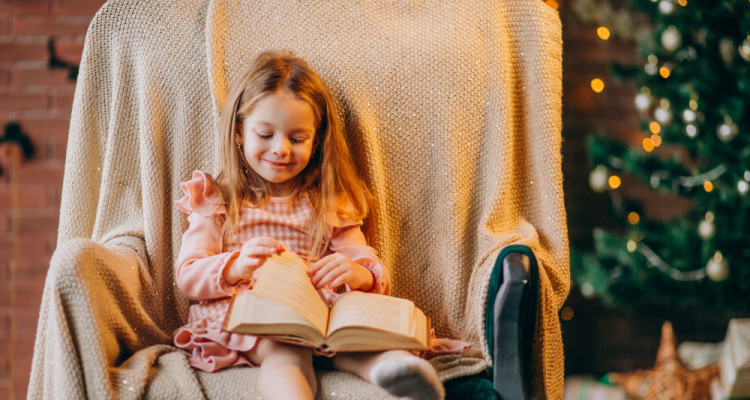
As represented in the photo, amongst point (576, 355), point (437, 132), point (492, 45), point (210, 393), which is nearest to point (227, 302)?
point (210, 393)

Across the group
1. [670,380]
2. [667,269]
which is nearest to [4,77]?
[667,269]

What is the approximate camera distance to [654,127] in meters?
1.97

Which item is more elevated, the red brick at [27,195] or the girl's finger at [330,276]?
the girl's finger at [330,276]

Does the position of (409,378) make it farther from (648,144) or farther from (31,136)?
(31,136)

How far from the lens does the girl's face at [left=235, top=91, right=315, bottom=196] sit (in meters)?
1.38

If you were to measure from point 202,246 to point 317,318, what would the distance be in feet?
1.26

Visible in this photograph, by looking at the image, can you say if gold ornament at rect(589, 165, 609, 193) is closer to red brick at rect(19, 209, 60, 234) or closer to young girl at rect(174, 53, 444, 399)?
young girl at rect(174, 53, 444, 399)

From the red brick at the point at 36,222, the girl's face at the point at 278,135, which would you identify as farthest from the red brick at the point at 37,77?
the girl's face at the point at 278,135

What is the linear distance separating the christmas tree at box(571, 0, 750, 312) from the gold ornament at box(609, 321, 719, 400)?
197mm

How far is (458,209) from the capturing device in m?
1.56

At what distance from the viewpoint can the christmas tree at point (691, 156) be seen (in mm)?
1774

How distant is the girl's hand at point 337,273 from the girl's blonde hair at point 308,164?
0.13 meters

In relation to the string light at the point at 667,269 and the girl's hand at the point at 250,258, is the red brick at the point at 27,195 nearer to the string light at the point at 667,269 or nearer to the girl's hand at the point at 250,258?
the girl's hand at the point at 250,258

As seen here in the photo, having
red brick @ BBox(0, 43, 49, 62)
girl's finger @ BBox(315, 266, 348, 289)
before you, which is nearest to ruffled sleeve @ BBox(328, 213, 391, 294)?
girl's finger @ BBox(315, 266, 348, 289)
